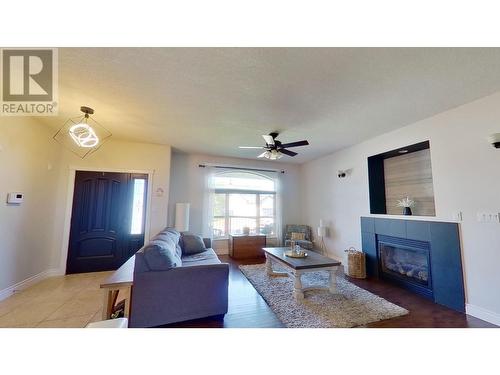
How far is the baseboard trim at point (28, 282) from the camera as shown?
271cm

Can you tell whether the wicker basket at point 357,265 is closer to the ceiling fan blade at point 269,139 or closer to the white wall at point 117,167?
the ceiling fan blade at point 269,139

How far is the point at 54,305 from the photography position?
→ 2557mm

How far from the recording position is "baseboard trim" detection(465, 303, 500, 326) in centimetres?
224

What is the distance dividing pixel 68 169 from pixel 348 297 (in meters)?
5.30

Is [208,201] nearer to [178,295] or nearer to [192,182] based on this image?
[192,182]

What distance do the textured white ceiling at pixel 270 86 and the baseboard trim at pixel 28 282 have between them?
2.48m

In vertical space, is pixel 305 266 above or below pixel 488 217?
below

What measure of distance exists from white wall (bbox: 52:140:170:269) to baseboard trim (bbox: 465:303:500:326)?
4937 mm

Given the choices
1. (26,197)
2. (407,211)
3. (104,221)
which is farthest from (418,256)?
(26,197)

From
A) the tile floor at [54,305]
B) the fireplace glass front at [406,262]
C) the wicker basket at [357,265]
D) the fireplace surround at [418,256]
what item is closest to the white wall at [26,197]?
the tile floor at [54,305]

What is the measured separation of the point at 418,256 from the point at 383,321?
1585 millimetres

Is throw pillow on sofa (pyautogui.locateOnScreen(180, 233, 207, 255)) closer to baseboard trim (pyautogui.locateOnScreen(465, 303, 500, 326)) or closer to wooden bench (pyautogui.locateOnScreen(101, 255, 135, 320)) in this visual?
wooden bench (pyautogui.locateOnScreen(101, 255, 135, 320))
